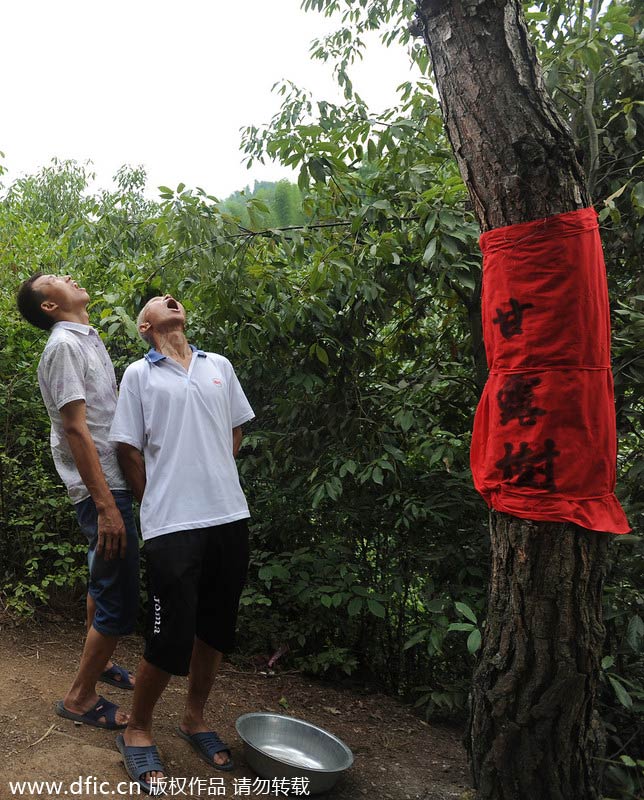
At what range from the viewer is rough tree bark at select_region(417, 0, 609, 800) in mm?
2186

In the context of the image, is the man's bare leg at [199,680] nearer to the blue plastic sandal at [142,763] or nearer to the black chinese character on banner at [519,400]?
the blue plastic sandal at [142,763]

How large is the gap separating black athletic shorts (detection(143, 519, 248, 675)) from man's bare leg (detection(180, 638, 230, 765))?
0.13 meters

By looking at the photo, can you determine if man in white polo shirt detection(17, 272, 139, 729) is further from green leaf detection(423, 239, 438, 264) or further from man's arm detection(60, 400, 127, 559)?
green leaf detection(423, 239, 438, 264)

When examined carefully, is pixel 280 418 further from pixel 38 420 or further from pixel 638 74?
pixel 638 74

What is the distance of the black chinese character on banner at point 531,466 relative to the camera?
2.16 m

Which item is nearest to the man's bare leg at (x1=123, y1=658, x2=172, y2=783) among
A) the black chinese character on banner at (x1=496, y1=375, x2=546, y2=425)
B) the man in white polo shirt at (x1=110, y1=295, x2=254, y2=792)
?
the man in white polo shirt at (x1=110, y1=295, x2=254, y2=792)

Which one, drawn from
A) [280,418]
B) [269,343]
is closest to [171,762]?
[280,418]

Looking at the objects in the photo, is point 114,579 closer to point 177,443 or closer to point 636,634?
point 177,443

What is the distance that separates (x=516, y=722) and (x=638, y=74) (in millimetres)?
2564

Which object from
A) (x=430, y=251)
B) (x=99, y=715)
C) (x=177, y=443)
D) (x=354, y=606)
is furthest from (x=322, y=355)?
(x=99, y=715)

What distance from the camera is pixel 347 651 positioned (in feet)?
12.6

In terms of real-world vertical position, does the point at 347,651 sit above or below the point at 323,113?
below

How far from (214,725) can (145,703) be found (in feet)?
2.38

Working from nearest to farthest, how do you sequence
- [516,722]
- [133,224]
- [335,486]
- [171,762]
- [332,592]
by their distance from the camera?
[516,722]
[171,762]
[335,486]
[332,592]
[133,224]
